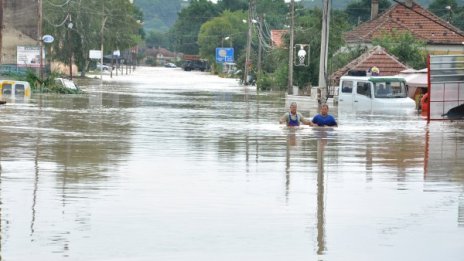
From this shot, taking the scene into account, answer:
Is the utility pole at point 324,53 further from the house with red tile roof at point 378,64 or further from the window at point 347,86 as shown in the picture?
the window at point 347,86

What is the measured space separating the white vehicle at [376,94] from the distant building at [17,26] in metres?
45.7

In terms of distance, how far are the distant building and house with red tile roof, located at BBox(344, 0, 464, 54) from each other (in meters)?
26.0

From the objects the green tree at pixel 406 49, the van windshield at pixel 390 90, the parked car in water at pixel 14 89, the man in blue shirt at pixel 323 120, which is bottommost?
the parked car in water at pixel 14 89

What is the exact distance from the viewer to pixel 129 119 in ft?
123

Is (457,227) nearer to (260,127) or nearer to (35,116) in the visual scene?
(260,127)

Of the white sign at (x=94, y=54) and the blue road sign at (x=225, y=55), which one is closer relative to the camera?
the white sign at (x=94, y=54)

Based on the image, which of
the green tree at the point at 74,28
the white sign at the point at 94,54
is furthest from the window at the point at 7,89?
the white sign at the point at 94,54

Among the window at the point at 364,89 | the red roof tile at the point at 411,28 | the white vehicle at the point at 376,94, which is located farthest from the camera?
the red roof tile at the point at 411,28

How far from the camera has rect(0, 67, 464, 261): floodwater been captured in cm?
1210

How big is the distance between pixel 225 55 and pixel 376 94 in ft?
416

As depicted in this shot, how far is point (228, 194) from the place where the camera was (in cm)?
1655

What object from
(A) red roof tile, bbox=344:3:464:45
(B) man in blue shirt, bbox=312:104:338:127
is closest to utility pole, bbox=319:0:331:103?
(A) red roof tile, bbox=344:3:464:45

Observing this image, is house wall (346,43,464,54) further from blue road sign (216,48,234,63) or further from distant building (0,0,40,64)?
blue road sign (216,48,234,63)

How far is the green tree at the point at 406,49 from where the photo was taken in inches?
2522
